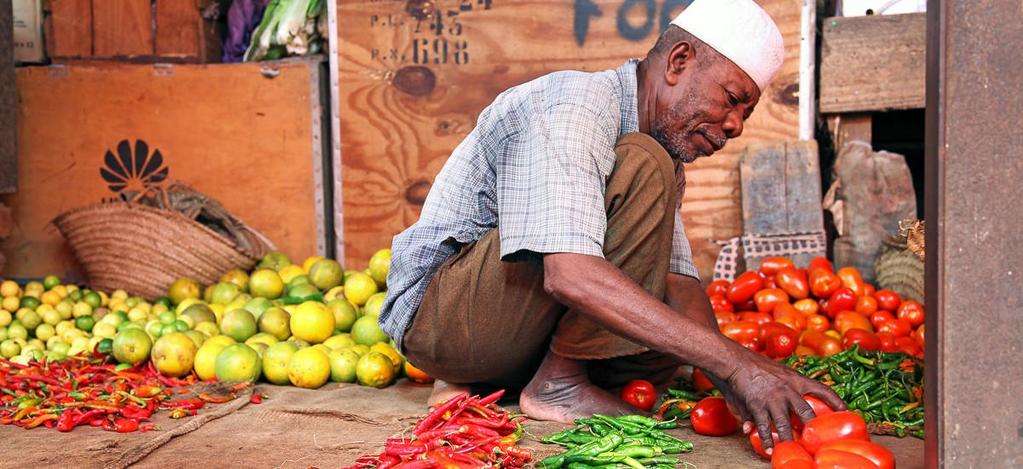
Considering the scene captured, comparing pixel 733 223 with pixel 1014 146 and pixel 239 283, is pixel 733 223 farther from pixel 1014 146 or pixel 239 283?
pixel 1014 146

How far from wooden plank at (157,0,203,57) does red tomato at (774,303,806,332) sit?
3.82 meters

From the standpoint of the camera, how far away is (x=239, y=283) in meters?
5.14

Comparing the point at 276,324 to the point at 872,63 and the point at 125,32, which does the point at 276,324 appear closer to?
the point at 125,32

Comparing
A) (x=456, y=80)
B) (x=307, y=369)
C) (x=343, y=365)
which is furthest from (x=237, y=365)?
(x=456, y=80)

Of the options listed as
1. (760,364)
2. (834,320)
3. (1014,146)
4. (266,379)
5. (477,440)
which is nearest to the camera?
(1014,146)

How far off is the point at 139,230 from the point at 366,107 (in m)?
1.40

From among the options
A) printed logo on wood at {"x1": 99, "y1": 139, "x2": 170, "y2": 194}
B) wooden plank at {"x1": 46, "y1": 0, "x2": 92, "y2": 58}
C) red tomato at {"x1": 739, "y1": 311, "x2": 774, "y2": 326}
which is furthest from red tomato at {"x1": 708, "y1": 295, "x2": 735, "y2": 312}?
wooden plank at {"x1": 46, "y1": 0, "x2": 92, "y2": 58}

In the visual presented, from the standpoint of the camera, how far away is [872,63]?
509 centimetres

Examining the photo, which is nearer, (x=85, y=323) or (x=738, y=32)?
(x=738, y=32)

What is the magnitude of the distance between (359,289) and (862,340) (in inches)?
85.7

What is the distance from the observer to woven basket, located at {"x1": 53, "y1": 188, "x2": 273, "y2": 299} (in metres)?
5.26

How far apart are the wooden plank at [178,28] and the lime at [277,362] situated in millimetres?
2813

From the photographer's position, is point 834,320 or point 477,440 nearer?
point 477,440

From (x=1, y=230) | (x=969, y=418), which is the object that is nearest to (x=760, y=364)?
(x=969, y=418)
